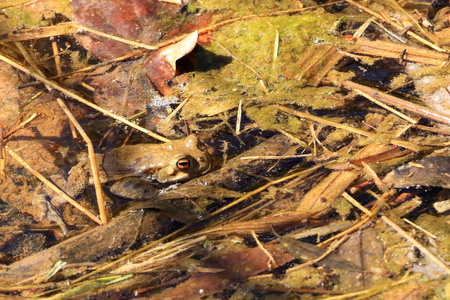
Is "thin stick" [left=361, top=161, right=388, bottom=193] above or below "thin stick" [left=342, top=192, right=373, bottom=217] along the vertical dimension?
above

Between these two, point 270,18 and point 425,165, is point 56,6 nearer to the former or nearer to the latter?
point 270,18

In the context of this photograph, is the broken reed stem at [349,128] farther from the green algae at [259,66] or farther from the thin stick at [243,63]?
the thin stick at [243,63]

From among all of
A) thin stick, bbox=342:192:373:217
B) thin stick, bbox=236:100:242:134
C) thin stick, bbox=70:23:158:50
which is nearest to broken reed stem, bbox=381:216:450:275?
thin stick, bbox=342:192:373:217

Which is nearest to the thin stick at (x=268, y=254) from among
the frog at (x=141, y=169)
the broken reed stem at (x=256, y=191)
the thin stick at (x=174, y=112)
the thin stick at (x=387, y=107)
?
the broken reed stem at (x=256, y=191)

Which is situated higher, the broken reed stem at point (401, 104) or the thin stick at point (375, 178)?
the broken reed stem at point (401, 104)

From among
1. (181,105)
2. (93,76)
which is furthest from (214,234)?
(93,76)

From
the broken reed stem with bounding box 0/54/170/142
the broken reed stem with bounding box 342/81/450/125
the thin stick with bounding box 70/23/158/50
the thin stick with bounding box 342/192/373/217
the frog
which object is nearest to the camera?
the thin stick with bounding box 342/192/373/217

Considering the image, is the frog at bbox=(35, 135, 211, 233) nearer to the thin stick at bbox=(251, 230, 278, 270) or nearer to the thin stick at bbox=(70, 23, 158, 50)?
the thin stick at bbox=(251, 230, 278, 270)
